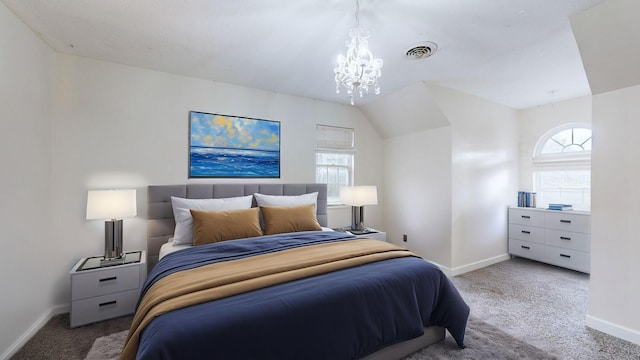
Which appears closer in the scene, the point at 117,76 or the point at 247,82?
the point at 117,76

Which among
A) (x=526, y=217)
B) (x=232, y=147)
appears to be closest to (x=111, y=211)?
(x=232, y=147)

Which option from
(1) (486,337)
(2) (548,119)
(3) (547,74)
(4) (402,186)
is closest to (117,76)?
(4) (402,186)

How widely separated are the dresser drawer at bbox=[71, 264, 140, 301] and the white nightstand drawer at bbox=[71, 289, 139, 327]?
1.7 inches

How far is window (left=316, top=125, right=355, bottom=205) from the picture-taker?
3.89m

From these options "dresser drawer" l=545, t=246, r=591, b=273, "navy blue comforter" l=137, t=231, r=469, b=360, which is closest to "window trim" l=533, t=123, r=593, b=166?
"dresser drawer" l=545, t=246, r=591, b=273

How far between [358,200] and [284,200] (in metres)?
0.99

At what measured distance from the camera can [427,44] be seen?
2.31m

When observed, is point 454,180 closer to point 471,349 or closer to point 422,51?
point 422,51

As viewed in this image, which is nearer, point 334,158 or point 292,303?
point 292,303

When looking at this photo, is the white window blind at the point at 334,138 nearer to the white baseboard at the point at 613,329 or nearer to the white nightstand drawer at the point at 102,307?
the white nightstand drawer at the point at 102,307

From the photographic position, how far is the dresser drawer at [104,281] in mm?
2162

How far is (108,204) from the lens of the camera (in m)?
2.30

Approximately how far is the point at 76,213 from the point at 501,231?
17.8 feet

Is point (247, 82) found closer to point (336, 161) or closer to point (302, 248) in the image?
point (336, 161)
